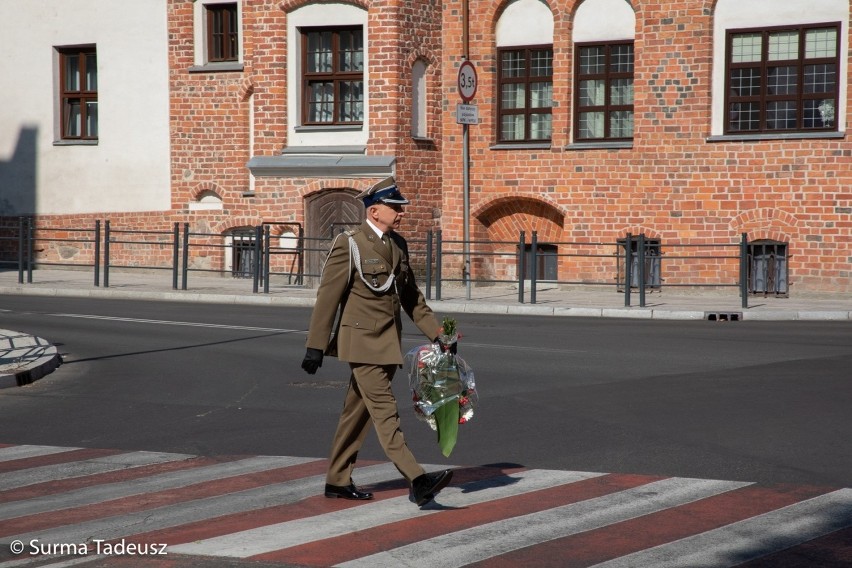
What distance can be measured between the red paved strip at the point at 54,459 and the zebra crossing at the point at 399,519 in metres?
0.04

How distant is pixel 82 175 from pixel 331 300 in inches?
951

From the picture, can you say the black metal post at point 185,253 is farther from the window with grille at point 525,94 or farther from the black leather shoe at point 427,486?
the black leather shoe at point 427,486

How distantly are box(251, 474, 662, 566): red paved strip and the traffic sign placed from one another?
54.4 ft

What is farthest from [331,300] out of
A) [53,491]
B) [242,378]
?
[242,378]

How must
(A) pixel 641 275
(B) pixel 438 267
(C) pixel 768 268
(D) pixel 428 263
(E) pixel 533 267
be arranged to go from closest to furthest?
1. (A) pixel 641 275
2. (E) pixel 533 267
3. (B) pixel 438 267
4. (D) pixel 428 263
5. (C) pixel 768 268

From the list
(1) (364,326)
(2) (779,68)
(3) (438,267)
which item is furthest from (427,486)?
(2) (779,68)

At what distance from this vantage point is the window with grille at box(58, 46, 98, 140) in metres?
30.9

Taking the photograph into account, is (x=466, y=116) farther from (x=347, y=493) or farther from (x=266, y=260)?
(x=347, y=493)

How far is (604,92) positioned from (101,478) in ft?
62.9

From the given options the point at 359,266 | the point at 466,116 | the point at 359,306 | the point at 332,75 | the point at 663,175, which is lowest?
the point at 359,306

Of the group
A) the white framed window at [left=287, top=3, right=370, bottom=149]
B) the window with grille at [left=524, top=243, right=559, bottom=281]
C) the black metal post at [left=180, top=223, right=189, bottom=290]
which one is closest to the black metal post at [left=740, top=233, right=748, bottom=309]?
the window with grille at [left=524, top=243, right=559, bottom=281]

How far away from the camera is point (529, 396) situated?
12.4 meters

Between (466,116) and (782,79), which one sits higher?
(782,79)

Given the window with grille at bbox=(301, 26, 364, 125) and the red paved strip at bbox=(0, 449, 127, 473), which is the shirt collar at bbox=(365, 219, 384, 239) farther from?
the window with grille at bbox=(301, 26, 364, 125)
